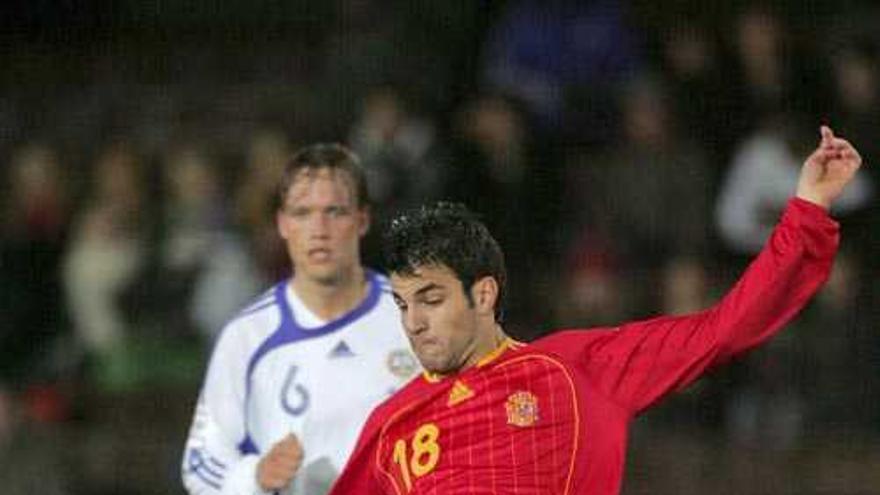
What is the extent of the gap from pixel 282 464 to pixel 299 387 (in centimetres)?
55

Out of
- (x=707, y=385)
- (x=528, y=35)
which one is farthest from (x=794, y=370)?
(x=528, y=35)

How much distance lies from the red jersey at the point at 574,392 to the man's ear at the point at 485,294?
0.14 metres

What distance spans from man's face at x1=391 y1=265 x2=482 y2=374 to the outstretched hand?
0.87 meters

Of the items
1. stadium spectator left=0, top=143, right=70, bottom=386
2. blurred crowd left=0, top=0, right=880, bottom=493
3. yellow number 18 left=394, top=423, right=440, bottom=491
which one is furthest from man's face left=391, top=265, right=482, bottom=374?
stadium spectator left=0, top=143, right=70, bottom=386

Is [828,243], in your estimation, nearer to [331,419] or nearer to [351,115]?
[331,419]

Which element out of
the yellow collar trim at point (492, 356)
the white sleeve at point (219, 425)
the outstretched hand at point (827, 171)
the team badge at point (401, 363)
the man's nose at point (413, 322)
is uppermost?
the outstretched hand at point (827, 171)

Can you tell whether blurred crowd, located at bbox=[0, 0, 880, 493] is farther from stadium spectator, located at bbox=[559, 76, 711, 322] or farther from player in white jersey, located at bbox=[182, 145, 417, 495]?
player in white jersey, located at bbox=[182, 145, 417, 495]

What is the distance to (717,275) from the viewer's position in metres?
9.79

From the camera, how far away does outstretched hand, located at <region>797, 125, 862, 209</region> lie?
5434mm

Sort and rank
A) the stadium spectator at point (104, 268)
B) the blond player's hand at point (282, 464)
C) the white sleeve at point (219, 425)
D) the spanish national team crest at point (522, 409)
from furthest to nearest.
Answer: the stadium spectator at point (104, 268), the white sleeve at point (219, 425), the blond player's hand at point (282, 464), the spanish national team crest at point (522, 409)

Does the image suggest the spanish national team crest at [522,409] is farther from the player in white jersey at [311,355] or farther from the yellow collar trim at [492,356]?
the player in white jersey at [311,355]

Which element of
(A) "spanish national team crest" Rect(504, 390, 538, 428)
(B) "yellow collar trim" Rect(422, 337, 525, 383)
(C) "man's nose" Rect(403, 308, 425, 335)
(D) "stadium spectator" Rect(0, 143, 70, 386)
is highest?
(C) "man's nose" Rect(403, 308, 425, 335)

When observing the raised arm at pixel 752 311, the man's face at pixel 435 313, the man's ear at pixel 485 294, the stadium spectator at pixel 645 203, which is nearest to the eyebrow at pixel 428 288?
the man's face at pixel 435 313

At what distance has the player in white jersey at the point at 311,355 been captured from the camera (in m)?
6.82
